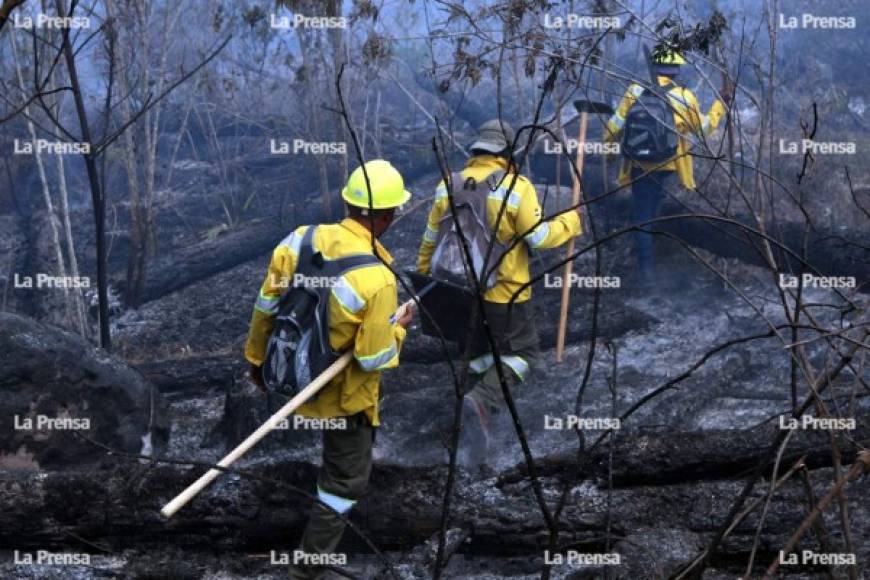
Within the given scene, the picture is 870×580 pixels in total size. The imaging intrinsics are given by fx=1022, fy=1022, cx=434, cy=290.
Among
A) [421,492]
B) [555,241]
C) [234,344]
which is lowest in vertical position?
[234,344]

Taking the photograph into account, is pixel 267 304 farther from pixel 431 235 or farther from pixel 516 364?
pixel 516 364

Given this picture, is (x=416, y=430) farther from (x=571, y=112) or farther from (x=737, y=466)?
(x=571, y=112)

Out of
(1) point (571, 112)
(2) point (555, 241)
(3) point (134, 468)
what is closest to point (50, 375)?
(3) point (134, 468)

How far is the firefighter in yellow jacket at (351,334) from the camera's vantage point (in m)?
4.07

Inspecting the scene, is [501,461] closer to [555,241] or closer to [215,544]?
[555,241]

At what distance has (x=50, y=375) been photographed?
5.39 metres

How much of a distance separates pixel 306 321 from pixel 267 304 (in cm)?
27

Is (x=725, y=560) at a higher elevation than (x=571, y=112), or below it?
below

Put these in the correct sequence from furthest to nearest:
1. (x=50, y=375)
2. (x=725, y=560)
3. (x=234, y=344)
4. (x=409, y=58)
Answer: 1. (x=409, y=58)
2. (x=234, y=344)
3. (x=50, y=375)
4. (x=725, y=560)

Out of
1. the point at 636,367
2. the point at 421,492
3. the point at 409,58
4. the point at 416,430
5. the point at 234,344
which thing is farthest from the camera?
the point at 409,58

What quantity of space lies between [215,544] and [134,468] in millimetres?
477

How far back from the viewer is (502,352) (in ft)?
19.6

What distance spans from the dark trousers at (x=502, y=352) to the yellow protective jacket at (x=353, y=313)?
56.5 inches

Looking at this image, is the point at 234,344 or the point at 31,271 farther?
the point at 31,271
